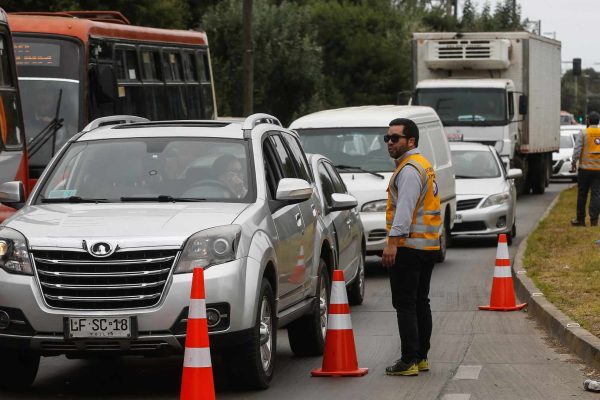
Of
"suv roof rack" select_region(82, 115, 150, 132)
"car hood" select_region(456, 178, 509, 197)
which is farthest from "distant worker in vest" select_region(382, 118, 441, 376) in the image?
"car hood" select_region(456, 178, 509, 197)

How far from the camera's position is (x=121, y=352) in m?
8.92

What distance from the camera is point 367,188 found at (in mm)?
18391

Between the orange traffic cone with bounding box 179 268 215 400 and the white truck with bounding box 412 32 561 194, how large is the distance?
23212 millimetres

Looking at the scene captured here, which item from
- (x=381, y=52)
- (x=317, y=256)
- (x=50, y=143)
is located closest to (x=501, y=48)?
(x=50, y=143)

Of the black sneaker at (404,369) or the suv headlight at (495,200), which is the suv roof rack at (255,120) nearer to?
the black sneaker at (404,369)

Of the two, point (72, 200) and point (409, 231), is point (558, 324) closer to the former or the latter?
point (409, 231)

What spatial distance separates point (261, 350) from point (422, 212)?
1560 mm

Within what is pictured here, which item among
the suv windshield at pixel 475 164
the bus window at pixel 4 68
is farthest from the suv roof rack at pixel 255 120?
A: the suv windshield at pixel 475 164

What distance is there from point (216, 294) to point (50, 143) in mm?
9609

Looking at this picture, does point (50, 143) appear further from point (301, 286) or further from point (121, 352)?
point (121, 352)

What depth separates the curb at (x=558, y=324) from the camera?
425 inches

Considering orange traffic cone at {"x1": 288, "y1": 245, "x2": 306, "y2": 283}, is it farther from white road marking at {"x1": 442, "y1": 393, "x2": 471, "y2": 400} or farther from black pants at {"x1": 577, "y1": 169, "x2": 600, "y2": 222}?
black pants at {"x1": 577, "y1": 169, "x2": 600, "y2": 222}

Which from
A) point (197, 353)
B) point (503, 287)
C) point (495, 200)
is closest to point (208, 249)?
point (197, 353)

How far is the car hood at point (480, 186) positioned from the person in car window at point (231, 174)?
13.4 meters
